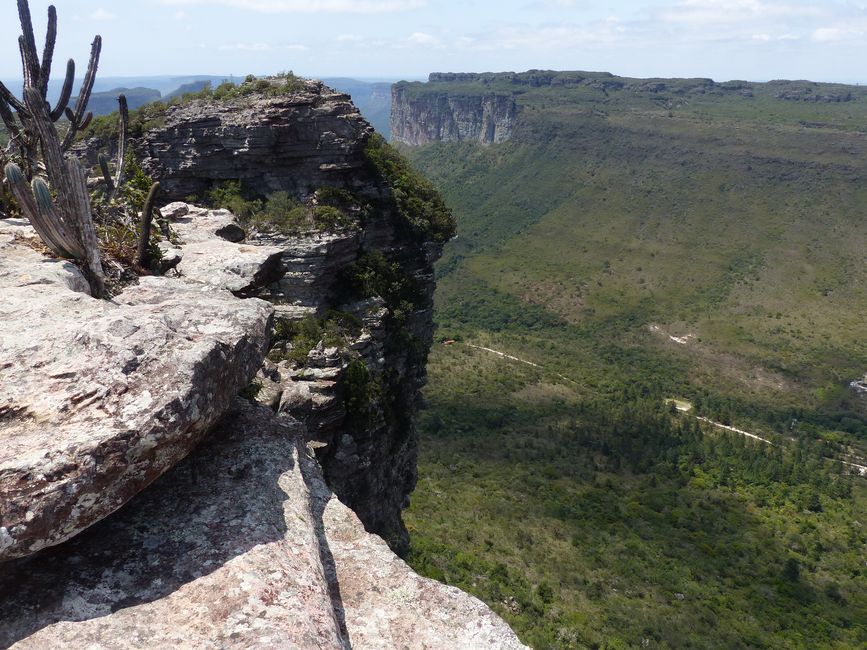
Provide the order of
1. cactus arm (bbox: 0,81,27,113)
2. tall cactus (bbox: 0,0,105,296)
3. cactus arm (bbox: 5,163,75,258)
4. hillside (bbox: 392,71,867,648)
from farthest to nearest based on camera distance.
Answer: hillside (bbox: 392,71,867,648) < cactus arm (bbox: 0,81,27,113) < tall cactus (bbox: 0,0,105,296) < cactus arm (bbox: 5,163,75,258)

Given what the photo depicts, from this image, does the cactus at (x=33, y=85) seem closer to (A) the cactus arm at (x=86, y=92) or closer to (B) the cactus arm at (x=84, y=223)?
(A) the cactus arm at (x=86, y=92)

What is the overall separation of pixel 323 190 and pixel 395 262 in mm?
4434

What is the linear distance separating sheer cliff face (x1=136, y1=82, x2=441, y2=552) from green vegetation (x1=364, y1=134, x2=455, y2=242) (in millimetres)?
299

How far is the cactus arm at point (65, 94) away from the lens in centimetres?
1134

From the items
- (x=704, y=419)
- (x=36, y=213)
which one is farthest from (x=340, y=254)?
(x=704, y=419)

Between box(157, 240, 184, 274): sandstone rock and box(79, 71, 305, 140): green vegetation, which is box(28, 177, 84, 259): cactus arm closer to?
box(157, 240, 184, 274): sandstone rock

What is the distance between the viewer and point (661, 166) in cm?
14375

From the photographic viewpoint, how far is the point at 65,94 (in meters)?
12.0

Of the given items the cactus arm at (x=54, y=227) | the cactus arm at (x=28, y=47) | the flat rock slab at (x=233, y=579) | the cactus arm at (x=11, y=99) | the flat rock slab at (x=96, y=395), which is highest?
the cactus arm at (x=28, y=47)

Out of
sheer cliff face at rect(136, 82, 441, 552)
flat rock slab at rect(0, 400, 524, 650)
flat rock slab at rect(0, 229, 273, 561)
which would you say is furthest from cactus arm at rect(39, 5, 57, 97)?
sheer cliff face at rect(136, 82, 441, 552)

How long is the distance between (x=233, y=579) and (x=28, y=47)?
10.0 m

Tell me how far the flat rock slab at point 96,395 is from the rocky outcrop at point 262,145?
1823cm

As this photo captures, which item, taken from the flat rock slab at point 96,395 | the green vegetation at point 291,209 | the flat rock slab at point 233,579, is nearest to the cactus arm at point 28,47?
the flat rock slab at point 96,395

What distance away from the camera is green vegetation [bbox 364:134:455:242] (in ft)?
87.5
